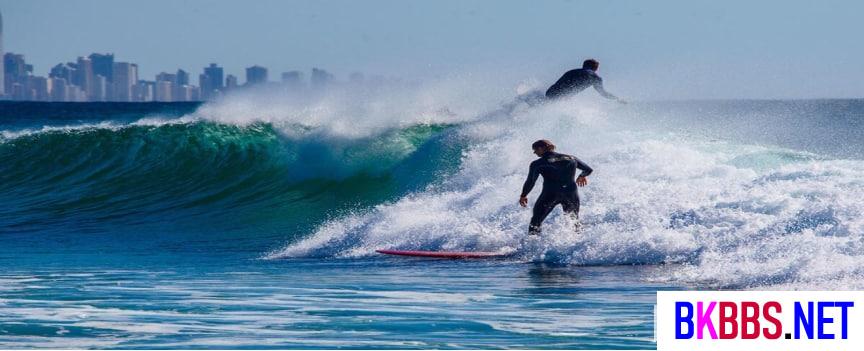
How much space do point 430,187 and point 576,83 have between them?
2.74 meters

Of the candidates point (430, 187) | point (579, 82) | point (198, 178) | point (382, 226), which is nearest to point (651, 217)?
point (382, 226)

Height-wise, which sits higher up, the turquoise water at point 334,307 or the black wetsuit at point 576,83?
the black wetsuit at point 576,83

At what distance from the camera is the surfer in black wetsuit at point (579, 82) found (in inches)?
674

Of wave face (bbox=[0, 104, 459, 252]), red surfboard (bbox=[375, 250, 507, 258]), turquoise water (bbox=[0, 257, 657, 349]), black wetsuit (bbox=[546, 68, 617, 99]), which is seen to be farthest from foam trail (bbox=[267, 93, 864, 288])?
wave face (bbox=[0, 104, 459, 252])

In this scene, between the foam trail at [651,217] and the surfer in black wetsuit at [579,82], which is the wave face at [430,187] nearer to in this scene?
the foam trail at [651,217]

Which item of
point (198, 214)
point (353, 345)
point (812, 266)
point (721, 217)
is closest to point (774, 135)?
point (198, 214)

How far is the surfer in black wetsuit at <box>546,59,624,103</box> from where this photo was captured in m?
17.1

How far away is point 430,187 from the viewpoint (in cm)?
1706

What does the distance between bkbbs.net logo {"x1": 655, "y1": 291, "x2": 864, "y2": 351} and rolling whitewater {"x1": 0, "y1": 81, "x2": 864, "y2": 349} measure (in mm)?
316

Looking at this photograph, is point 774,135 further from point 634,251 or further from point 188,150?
point 634,251

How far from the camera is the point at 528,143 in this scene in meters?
18.5

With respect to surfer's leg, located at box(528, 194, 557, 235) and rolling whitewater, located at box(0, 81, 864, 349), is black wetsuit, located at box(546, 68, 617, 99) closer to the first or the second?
rolling whitewater, located at box(0, 81, 864, 349)

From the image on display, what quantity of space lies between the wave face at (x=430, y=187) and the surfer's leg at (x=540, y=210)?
15 cm

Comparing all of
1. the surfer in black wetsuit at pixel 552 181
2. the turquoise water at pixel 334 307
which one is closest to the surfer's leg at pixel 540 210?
the surfer in black wetsuit at pixel 552 181
